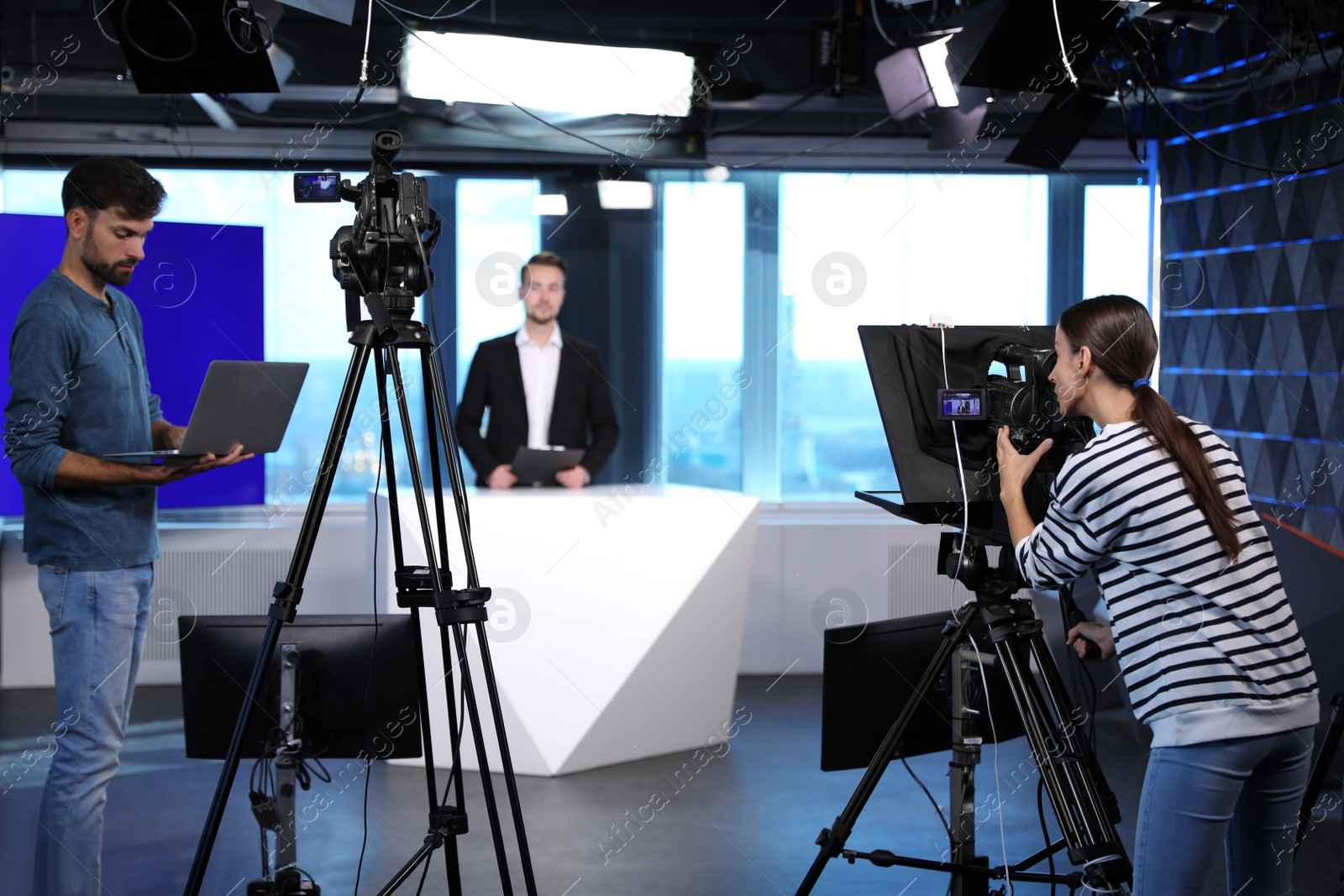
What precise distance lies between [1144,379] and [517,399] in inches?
108

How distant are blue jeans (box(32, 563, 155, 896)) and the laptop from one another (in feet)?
1.00

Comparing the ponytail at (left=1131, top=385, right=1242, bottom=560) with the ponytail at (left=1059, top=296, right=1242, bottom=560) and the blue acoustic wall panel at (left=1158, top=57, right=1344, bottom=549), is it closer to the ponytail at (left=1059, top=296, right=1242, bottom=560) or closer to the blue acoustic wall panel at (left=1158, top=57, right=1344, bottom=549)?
the ponytail at (left=1059, top=296, right=1242, bottom=560)

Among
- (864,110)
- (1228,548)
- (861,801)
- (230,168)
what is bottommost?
(861,801)

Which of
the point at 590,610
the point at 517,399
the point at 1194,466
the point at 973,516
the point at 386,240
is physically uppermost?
the point at 386,240

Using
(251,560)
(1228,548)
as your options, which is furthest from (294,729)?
(251,560)

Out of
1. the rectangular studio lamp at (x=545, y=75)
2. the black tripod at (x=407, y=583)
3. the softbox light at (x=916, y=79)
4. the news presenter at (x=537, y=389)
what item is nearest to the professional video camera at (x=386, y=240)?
the black tripod at (x=407, y=583)

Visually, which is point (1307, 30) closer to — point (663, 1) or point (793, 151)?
point (793, 151)

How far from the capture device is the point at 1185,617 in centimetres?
162

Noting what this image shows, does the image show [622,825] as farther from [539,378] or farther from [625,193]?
[625,193]

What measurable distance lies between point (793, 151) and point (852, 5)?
0.70 metres

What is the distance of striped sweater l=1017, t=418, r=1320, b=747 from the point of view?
5.21ft

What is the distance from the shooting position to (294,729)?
7.30ft

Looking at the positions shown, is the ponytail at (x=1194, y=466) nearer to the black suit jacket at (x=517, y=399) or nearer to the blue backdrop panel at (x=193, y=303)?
the black suit jacket at (x=517, y=399)

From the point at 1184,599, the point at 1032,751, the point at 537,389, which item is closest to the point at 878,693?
the point at 1032,751
